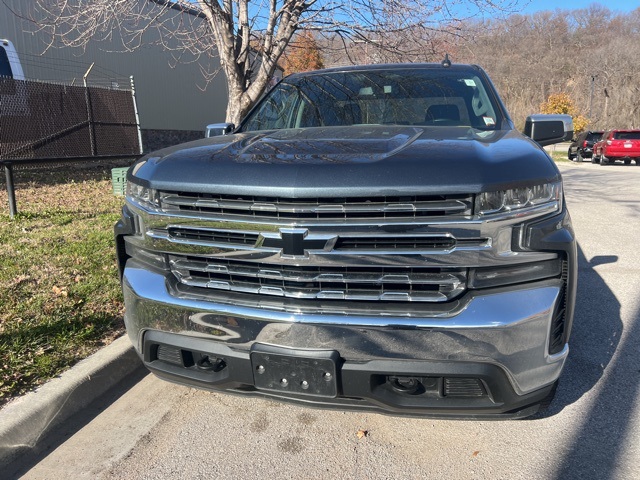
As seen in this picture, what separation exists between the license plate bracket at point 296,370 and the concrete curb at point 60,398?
1.32 m

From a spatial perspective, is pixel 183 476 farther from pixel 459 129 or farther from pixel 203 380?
pixel 459 129

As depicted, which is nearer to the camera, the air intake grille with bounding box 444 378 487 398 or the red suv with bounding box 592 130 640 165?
the air intake grille with bounding box 444 378 487 398

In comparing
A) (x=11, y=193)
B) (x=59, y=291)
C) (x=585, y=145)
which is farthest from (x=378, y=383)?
(x=585, y=145)

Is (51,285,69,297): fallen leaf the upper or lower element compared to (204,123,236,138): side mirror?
lower

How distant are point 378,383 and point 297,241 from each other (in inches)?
25.5

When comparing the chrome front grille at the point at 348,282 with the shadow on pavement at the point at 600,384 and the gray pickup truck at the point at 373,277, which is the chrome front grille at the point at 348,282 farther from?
the shadow on pavement at the point at 600,384

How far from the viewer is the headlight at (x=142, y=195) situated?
2389mm

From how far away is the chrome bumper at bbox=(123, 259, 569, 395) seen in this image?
195 cm

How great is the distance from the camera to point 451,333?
195cm

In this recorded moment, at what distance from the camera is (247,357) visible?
6.98 ft

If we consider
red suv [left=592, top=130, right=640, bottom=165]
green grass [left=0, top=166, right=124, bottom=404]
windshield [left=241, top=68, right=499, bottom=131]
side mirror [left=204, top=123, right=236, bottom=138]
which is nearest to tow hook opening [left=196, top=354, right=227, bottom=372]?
green grass [left=0, top=166, right=124, bottom=404]

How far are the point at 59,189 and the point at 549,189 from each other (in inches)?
363

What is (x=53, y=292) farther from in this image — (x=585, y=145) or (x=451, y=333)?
(x=585, y=145)

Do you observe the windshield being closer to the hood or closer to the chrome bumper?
the hood
